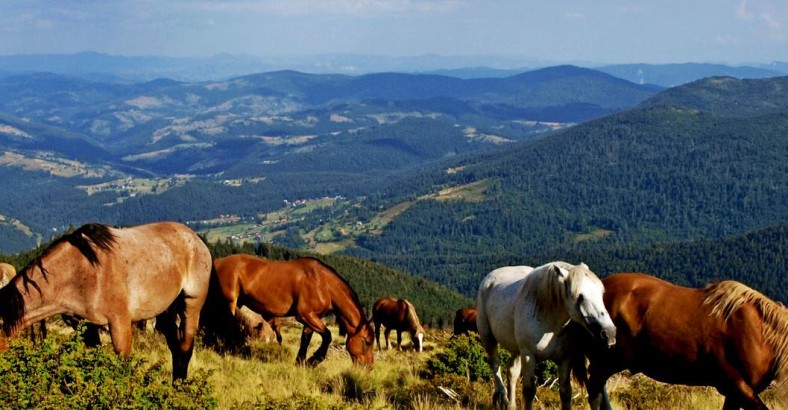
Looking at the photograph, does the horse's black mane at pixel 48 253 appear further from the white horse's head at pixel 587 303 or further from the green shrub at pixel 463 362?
the green shrub at pixel 463 362

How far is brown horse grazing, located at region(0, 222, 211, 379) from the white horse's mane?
534cm

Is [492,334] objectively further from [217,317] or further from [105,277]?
[217,317]

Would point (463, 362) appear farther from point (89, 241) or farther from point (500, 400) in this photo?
point (89, 241)

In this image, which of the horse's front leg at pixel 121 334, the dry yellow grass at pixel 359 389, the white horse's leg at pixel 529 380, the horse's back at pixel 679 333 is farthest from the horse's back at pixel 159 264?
the horse's back at pixel 679 333

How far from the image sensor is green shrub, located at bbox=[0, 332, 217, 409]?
644 cm

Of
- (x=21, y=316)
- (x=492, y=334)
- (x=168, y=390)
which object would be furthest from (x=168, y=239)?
(x=492, y=334)

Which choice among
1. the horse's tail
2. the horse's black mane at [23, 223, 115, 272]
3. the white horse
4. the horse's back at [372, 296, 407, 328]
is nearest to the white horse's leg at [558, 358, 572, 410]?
the white horse

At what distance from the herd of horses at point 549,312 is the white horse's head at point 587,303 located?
1cm

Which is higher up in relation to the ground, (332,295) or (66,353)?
(66,353)

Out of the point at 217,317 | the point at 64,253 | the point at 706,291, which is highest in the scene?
the point at 64,253

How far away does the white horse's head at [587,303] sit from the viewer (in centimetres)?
806

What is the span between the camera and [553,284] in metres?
8.86

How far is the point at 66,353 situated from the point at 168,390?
4.72 ft

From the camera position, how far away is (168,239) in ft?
32.2
